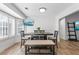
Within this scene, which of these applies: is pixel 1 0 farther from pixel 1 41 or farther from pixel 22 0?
pixel 1 41

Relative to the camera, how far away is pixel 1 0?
4.15 feet

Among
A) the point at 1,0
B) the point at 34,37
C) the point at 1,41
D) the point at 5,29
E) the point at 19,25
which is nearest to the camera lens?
the point at 1,0

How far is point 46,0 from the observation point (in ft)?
4.38

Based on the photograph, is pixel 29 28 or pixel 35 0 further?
pixel 29 28

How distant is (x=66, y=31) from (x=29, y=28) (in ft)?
9.33

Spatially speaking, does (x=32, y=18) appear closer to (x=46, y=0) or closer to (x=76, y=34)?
(x=76, y=34)

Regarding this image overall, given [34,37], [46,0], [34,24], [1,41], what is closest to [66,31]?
[34,24]

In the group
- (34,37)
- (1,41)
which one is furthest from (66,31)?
(1,41)

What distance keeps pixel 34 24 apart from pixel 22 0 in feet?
23.2

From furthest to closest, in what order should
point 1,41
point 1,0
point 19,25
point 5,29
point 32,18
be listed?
point 32,18 < point 19,25 < point 5,29 < point 1,41 < point 1,0

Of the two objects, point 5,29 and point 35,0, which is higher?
point 35,0

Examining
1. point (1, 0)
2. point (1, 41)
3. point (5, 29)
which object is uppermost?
point (1, 0)

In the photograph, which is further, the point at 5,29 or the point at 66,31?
the point at 66,31

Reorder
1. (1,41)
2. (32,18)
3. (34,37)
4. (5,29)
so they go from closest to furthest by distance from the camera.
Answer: (1,41) < (5,29) < (34,37) < (32,18)
